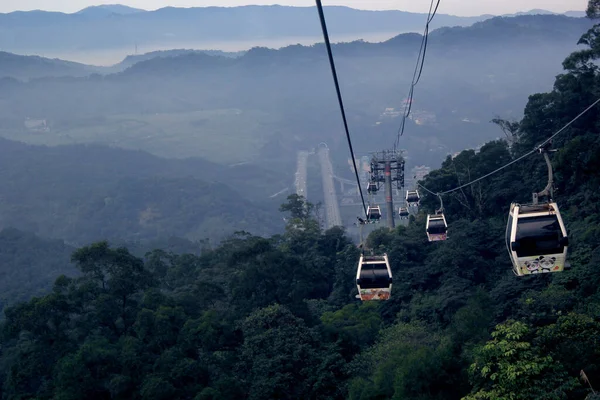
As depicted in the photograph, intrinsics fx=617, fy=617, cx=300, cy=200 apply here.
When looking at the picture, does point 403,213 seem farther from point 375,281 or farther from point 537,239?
point 537,239

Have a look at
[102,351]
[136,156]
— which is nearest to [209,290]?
[102,351]

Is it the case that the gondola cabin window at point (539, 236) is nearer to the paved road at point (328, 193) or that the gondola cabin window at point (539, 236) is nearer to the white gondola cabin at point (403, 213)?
the white gondola cabin at point (403, 213)

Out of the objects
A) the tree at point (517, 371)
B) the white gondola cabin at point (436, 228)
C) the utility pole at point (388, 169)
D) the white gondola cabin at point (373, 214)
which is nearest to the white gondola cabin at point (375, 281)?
the tree at point (517, 371)

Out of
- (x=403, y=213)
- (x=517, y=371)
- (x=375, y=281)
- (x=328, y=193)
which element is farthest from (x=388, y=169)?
(x=328, y=193)

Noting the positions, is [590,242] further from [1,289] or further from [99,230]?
[99,230]

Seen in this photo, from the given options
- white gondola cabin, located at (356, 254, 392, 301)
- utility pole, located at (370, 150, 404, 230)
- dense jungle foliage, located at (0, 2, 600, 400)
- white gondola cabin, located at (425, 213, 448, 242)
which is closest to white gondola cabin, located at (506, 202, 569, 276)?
dense jungle foliage, located at (0, 2, 600, 400)

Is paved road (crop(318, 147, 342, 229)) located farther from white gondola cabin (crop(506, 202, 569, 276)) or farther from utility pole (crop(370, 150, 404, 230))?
white gondola cabin (crop(506, 202, 569, 276))

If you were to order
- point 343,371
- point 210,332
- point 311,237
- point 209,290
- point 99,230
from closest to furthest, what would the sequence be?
point 343,371 < point 210,332 < point 209,290 < point 311,237 < point 99,230
